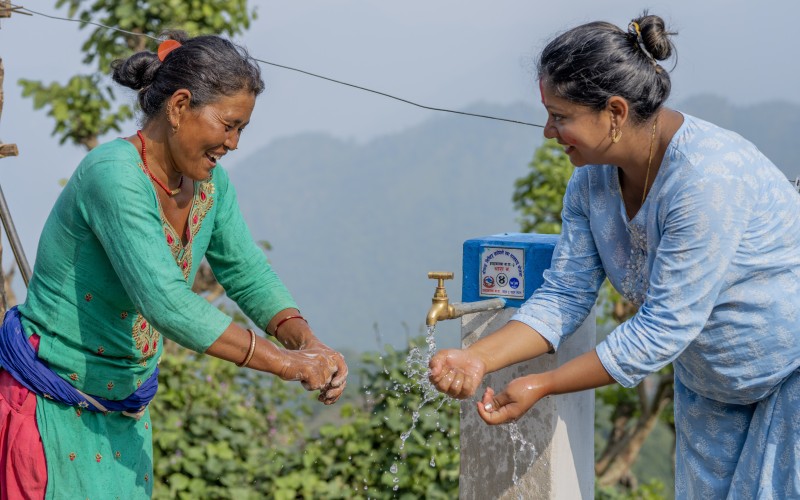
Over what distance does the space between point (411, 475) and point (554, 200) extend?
177 cm

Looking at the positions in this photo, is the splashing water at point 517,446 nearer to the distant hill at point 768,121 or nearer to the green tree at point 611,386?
the green tree at point 611,386

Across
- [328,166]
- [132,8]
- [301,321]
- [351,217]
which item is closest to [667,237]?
[301,321]

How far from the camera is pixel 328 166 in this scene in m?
13.4

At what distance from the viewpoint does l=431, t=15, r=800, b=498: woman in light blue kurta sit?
220cm

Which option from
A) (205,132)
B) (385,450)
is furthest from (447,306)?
(385,450)

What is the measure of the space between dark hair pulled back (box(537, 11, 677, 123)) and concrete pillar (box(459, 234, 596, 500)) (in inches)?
29.9

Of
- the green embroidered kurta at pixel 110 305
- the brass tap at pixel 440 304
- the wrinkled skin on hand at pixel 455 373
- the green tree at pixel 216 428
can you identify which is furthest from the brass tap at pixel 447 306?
the green tree at pixel 216 428

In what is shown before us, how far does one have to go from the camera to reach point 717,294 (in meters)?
2.23

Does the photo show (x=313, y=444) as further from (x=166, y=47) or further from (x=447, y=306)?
(x=166, y=47)

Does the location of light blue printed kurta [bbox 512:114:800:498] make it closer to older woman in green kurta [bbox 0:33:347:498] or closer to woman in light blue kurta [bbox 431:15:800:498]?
woman in light blue kurta [bbox 431:15:800:498]

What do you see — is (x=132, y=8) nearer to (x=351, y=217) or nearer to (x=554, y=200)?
(x=554, y=200)

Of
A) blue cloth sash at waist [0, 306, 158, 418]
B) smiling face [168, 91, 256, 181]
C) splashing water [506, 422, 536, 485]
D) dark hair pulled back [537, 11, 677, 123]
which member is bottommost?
splashing water [506, 422, 536, 485]

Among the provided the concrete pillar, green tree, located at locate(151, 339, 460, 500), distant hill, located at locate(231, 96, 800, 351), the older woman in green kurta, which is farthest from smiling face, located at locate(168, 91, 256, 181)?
distant hill, located at locate(231, 96, 800, 351)

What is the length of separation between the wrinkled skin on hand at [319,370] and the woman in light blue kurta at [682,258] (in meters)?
0.23
